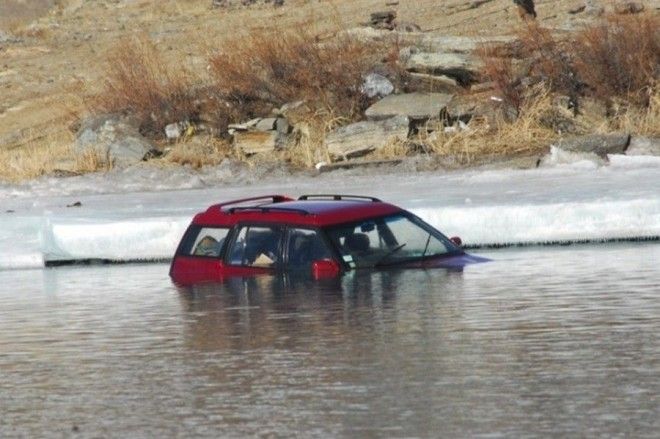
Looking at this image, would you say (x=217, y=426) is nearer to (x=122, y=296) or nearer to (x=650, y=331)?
(x=650, y=331)

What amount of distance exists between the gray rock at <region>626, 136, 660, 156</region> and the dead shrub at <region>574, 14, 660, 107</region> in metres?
1.84

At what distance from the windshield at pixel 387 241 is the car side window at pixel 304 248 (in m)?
0.15

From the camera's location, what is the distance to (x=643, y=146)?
2842cm

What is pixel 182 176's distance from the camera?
30.8 metres

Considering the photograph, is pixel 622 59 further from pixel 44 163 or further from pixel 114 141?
pixel 44 163

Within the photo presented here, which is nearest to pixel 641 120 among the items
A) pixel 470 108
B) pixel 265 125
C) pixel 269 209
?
pixel 470 108

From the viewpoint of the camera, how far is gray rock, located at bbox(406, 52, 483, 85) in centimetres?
3259

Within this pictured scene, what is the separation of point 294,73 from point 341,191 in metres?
7.67

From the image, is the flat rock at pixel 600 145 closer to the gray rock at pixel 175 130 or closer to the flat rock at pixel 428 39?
the flat rock at pixel 428 39

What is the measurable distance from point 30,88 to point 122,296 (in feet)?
102

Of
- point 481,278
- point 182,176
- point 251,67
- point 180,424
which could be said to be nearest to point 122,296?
point 481,278

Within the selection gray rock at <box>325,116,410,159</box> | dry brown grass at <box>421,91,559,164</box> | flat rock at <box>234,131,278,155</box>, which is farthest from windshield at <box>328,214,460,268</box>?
flat rock at <box>234,131,278,155</box>

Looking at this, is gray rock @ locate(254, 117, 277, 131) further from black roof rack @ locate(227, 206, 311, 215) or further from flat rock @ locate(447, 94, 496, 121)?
black roof rack @ locate(227, 206, 311, 215)

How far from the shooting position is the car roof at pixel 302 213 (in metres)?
17.5
